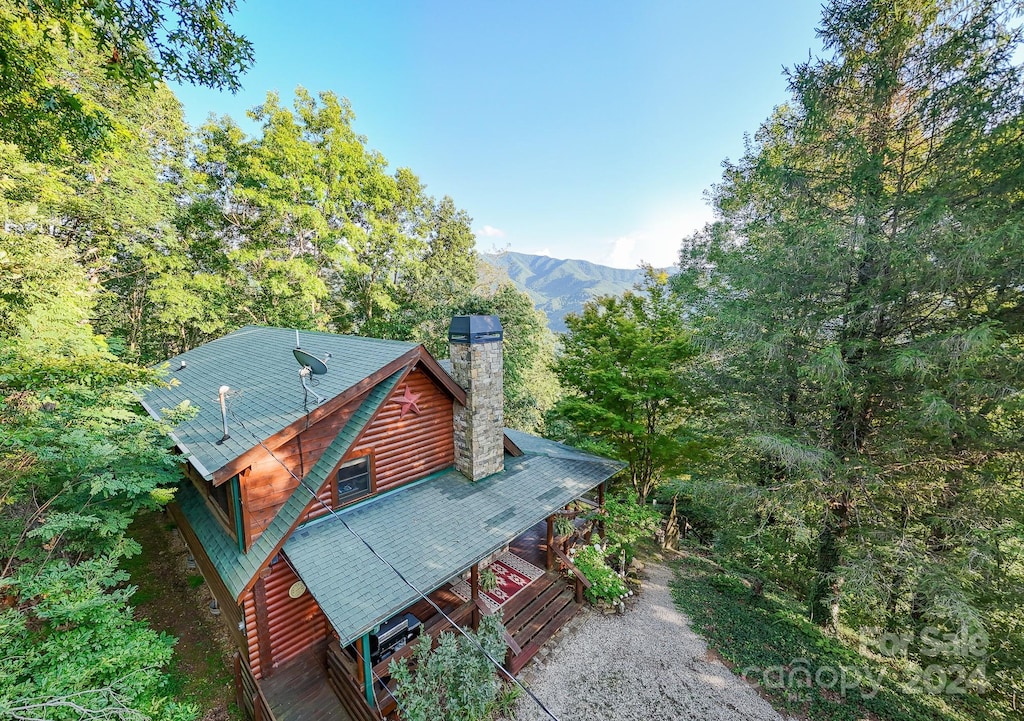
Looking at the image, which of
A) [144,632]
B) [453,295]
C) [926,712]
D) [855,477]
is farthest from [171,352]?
[926,712]

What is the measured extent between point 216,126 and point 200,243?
518 centimetres

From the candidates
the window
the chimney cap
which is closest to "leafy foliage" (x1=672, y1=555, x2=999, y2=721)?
the chimney cap

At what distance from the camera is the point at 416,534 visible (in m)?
6.69

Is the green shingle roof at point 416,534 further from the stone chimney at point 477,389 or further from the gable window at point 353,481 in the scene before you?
the stone chimney at point 477,389

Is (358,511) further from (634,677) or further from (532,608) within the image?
(634,677)

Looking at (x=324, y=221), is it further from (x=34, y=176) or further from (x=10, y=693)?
(x=10, y=693)

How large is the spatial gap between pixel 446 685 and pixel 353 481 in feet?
12.1

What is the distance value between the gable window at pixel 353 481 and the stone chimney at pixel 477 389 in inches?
86.2

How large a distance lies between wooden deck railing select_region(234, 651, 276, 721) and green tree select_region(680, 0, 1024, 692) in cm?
1017

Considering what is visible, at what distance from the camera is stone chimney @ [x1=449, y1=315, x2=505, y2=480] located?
824 cm

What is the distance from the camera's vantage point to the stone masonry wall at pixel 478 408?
326 inches

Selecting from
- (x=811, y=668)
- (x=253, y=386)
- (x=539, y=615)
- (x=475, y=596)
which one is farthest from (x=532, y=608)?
(x=253, y=386)

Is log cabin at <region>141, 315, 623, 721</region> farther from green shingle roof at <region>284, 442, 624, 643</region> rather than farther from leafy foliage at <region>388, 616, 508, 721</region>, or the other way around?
leafy foliage at <region>388, 616, 508, 721</region>

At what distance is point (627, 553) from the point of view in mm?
10516
